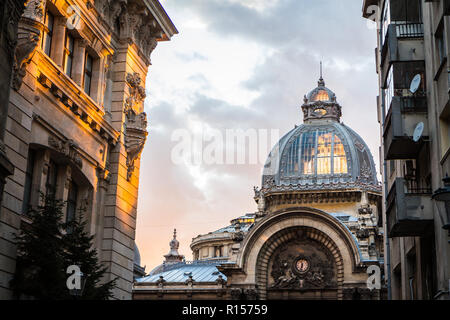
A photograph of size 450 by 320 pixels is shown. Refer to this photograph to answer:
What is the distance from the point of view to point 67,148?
23.5 meters

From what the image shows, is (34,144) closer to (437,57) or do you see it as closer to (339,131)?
(437,57)

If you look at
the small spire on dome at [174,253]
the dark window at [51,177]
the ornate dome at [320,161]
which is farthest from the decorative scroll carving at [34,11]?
the small spire on dome at [174,253]

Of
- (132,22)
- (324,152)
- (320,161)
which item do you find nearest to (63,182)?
(132,22)

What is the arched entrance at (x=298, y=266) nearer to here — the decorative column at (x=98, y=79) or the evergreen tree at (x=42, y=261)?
the decorative column at (x=98, y=79)

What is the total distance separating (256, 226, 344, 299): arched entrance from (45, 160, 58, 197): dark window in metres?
37.6

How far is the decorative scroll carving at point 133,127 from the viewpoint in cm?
2842

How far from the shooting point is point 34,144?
22.0 metres

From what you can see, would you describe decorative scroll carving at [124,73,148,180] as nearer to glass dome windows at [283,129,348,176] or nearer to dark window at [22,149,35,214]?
dark window at [22,149,35,214]

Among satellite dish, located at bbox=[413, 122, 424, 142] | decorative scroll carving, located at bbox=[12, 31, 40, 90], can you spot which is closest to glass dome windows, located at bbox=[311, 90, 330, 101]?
satellite dish, located at bbox=[413, 122, 424, 142]

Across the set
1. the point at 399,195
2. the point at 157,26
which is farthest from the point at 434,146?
the point at 157,26

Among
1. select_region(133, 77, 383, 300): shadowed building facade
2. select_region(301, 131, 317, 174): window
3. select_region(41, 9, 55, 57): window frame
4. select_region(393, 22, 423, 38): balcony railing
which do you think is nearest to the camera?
select_region(393, 22, 423, 38): balcony railing

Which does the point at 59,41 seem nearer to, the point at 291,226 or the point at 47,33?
the point at 47,33

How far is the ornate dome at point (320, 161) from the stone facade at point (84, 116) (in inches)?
1897

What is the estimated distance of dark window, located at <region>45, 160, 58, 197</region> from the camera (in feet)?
76.6
